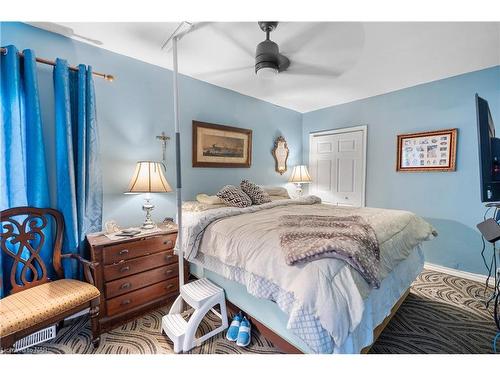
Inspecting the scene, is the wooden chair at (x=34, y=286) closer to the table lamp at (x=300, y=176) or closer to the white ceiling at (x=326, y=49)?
the white ceiling at (x=326, y=49)

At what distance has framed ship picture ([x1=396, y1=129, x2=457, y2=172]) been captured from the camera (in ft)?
8.46

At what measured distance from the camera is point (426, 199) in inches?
110

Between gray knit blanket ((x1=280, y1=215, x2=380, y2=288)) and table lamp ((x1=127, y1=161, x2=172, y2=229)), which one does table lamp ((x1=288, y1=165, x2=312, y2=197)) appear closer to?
gray knit blanket ((x1=280, y1=215, x2=380, y2=288))

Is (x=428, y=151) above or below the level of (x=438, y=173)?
above

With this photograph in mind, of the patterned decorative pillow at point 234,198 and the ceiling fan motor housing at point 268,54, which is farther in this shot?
the patterned decorative pillow at point 234,198

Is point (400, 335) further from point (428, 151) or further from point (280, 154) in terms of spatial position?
point (280, 154)

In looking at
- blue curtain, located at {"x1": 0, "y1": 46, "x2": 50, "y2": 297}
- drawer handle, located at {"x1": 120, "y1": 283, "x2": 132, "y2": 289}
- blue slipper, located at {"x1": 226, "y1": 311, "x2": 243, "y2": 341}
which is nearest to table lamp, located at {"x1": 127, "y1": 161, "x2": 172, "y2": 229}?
drawer handle, located at {"x1": 120, "y1": 283, "x2": 132, "y2": 289}

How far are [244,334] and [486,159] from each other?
1.86m

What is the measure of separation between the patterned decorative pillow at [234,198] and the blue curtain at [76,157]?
115cm

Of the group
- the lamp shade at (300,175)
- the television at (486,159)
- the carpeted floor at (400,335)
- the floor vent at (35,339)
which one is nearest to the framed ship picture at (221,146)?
the lamp shade at (300,175)

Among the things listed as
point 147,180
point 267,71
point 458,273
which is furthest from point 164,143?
point 458,273

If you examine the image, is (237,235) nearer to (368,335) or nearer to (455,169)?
(368,335)

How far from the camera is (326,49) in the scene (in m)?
1.98

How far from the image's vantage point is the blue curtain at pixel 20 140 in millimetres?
1468
